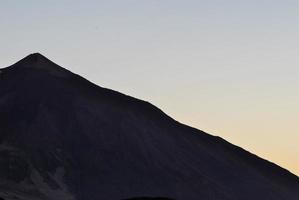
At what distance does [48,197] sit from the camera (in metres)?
196

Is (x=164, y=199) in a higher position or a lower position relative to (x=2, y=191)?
higher

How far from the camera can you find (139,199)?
4588cm

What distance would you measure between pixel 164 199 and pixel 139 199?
1544 millimetres

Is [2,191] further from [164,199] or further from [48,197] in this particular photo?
[164,199]

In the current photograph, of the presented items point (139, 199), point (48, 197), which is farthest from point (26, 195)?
point (139, 199)

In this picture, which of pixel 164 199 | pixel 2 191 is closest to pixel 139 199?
pixel 164 199

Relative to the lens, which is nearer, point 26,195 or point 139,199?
point 139,199

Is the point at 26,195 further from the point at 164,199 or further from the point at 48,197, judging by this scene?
the point at 164,199

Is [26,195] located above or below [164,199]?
below

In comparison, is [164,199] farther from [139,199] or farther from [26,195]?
[26,195]

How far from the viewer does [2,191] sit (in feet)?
629

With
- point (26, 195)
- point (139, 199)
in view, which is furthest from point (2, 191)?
point (139, 199)

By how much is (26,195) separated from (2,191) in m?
6.25

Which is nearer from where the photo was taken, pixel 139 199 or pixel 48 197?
pixel 139 199
